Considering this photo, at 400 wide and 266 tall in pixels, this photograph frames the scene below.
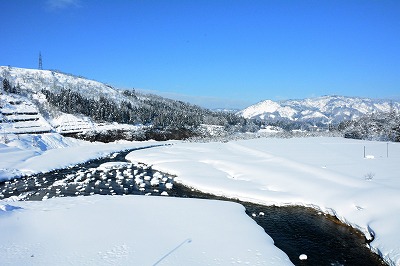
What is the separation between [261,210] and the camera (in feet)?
68.9

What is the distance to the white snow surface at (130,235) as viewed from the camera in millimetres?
12344

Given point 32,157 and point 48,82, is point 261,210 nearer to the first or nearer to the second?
point 32,157

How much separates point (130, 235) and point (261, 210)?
10042mm

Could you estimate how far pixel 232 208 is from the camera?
20344mm

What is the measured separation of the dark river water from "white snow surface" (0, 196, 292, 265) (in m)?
1.49

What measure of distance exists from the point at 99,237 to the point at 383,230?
14476 mm

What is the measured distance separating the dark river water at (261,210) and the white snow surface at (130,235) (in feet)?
4.90

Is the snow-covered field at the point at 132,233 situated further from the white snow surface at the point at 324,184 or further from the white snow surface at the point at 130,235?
the white snow surface at the point at 324,184

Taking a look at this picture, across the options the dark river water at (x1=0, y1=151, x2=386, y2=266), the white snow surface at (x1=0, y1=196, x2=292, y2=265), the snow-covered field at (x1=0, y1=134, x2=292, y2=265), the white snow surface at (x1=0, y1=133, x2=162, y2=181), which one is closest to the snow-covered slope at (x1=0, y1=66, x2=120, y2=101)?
the white snow surface at (x1=0, y1=133, x2=162, y2=181)

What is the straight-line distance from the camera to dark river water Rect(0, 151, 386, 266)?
47.7 ft

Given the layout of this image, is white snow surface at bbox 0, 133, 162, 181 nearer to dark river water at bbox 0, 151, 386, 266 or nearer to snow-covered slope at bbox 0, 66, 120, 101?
dark river water at bbox 0, 151, 386, 266

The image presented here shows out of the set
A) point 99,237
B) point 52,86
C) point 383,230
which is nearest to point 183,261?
point 99,237

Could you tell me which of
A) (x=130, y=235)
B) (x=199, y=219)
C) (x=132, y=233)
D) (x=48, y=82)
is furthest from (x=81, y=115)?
(x=130, y=235)

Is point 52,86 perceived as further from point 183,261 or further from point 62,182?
point 183,261
